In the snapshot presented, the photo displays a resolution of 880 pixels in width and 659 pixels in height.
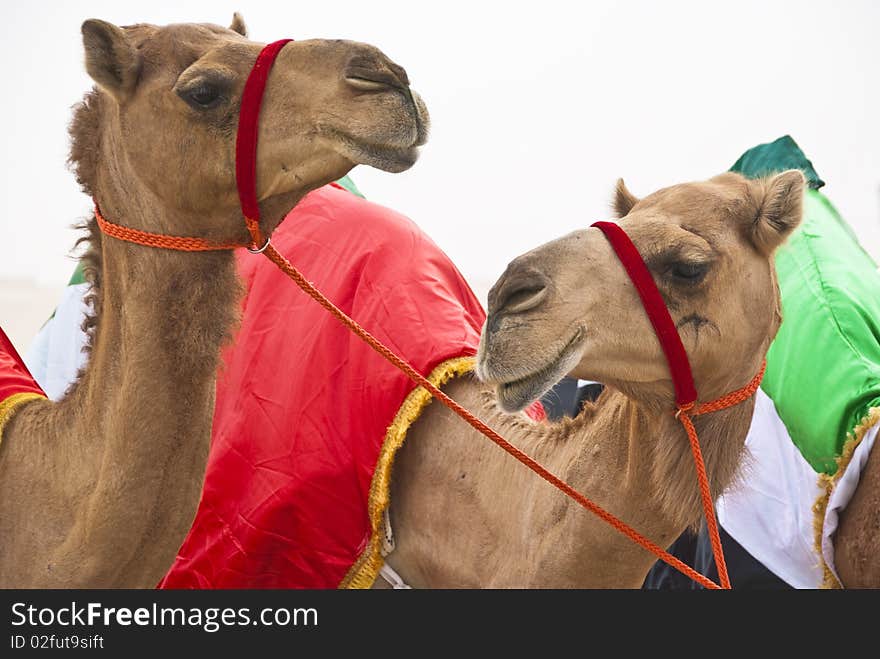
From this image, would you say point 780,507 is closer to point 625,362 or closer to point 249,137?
point 625,362

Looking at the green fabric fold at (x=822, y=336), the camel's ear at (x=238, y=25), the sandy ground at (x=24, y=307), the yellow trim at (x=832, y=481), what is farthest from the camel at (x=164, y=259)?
the sandy ground at (x=24, y=307)

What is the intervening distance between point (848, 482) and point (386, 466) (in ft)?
3.63

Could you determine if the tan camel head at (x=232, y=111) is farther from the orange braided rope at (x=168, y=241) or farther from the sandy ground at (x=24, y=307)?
the sandy ground at (x=24, y=307)

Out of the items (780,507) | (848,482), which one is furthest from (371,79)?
(780,507)

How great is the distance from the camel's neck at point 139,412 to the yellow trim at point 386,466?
598 millimetres

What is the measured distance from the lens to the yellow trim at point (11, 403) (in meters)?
2.64

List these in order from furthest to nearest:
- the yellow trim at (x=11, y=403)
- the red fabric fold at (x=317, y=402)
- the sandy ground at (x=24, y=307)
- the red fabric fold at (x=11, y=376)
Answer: the sandy ground at (x=24, y=307) → the red fabric fold at (x=317, y=402) → the red fabric fold at (x=11, y=376) → the yellow trim at (x=11, y=403)

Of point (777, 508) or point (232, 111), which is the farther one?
point (777, 508)

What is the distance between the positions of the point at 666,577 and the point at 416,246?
5.40ft

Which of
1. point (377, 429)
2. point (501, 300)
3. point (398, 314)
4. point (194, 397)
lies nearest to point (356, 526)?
point (377, 429)

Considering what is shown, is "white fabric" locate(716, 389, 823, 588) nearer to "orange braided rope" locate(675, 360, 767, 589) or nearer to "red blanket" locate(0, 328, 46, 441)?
"orange braided rope" locate(675, 360, 767, 589)

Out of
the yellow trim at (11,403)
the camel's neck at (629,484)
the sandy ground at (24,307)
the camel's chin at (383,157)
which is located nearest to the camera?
the camel's chin at (383,157)

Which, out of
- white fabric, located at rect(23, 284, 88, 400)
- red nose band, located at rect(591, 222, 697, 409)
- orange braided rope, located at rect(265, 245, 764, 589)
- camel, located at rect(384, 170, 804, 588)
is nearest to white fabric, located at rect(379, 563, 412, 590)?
camel, located at rect(384, 170, 804, 588)

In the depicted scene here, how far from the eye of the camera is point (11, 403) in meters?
2.69
